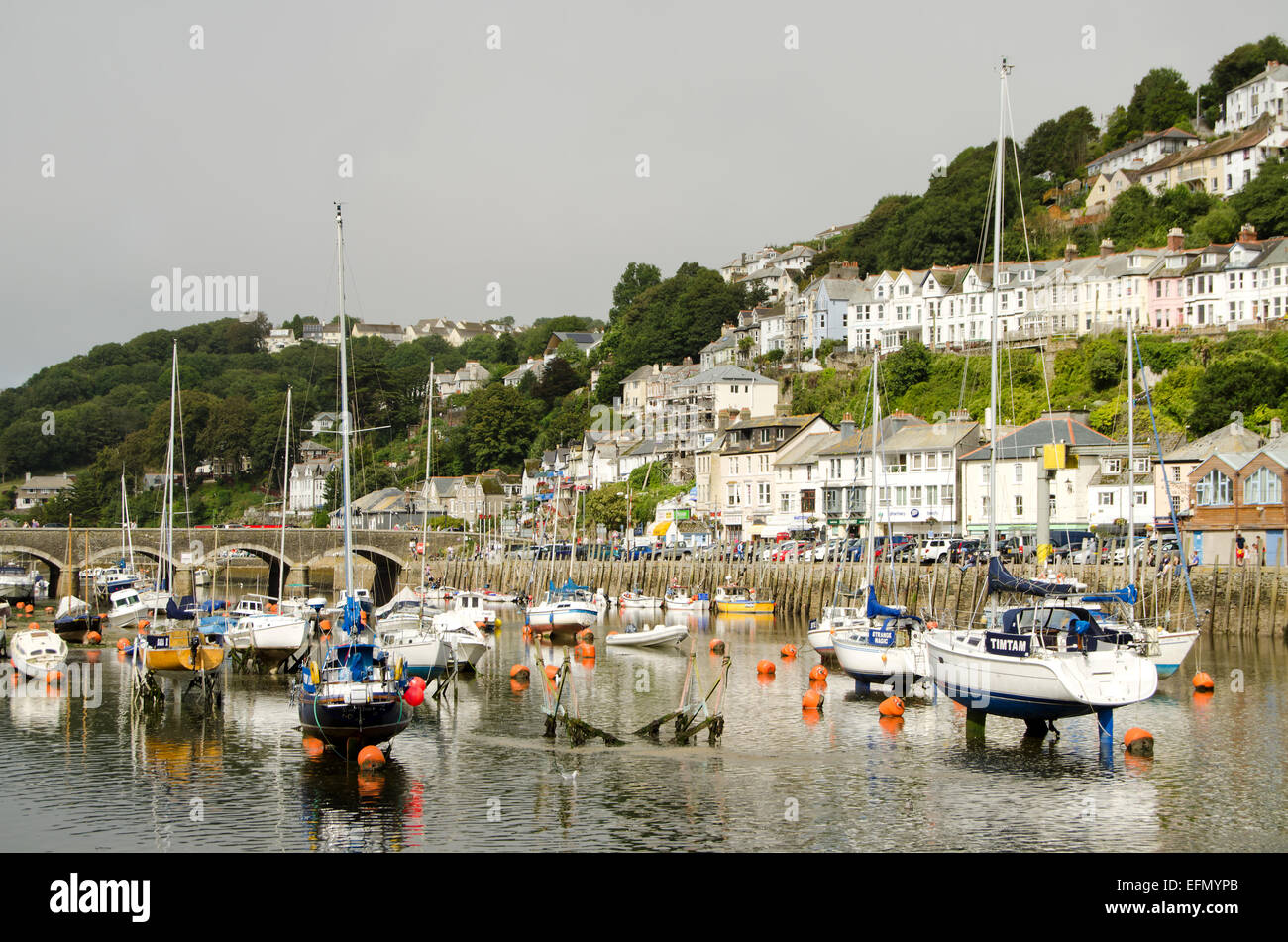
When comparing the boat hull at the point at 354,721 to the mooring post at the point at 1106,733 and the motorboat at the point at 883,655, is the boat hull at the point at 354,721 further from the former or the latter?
the motorboat at the point at 883,655

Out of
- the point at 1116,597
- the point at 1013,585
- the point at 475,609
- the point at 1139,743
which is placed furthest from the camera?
the point at 475,609

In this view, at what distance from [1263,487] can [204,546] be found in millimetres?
77799

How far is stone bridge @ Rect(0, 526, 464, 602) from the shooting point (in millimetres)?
100562

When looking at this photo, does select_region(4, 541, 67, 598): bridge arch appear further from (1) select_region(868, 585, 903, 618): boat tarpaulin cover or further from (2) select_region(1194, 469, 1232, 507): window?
(2) select_region(1194, 469, 1232, 507): window

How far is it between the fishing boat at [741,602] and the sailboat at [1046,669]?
143 feet

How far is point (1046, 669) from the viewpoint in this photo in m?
30.8

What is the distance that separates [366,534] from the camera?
10825cm

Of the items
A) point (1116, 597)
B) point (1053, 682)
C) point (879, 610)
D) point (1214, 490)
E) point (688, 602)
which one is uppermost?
→ point (1214, 490)

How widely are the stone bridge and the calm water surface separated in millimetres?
60693

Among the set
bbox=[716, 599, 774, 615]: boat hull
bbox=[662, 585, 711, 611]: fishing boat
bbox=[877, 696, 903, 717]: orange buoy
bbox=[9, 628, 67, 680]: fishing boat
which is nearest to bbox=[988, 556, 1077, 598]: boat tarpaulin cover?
bbox=[877, 696, 903, 717]: orange buoy

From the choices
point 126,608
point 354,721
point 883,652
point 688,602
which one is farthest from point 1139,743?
point 126,608

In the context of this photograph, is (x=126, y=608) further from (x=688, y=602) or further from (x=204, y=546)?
(x=688, y=602)

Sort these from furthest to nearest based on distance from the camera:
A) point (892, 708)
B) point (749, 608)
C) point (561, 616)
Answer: point (749, 608) < point (561, 616) < point (892, 708)

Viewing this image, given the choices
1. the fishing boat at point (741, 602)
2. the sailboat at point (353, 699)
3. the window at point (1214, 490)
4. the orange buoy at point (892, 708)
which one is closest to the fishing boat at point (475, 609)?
the fishing boat at point (741, 602)
